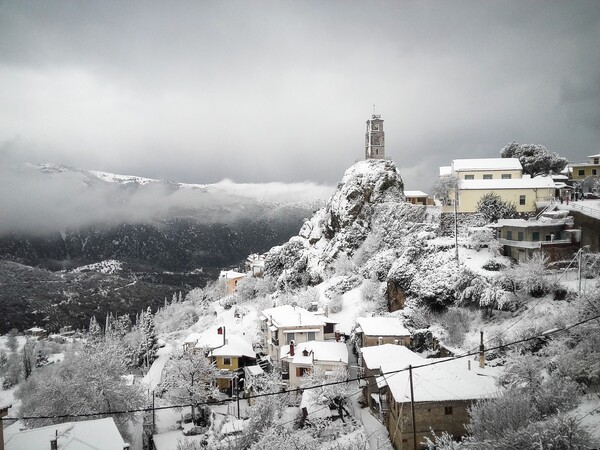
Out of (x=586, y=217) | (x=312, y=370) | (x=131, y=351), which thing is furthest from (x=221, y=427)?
(x=131, y=351)

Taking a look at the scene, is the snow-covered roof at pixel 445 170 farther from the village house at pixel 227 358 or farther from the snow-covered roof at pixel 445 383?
the village house at pixel 227 358

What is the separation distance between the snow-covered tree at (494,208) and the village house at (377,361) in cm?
2215

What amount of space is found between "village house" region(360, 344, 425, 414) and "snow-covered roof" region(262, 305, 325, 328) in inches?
413

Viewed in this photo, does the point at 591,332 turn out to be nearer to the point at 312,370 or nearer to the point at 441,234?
the point at 312,370

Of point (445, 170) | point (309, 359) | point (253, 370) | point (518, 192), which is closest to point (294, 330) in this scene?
point (253, 370)

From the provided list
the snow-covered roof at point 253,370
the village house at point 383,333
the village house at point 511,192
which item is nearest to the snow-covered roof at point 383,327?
the village house at point 383,333

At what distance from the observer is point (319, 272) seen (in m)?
71.8

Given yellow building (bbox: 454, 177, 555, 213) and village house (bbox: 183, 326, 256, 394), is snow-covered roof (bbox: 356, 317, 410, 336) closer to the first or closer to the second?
village house (bbox: 183, 326, 256, 394)

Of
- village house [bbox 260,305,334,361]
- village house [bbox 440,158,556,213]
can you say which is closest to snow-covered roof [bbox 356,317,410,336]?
village house [bbox 260,305,334,361]

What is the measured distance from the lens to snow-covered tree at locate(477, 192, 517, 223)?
149ft

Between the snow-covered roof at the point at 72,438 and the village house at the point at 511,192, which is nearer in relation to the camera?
the snow-covered roof at the point at 72,438

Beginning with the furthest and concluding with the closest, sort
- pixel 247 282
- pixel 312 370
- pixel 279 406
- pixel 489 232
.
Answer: pixel 247 282, pixel 489 232, pixel 312 370, pixel 279 406

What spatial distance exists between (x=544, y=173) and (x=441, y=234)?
93.2 feet

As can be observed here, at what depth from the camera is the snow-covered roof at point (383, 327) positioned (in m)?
36.5
